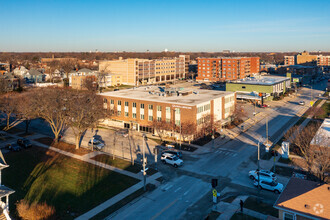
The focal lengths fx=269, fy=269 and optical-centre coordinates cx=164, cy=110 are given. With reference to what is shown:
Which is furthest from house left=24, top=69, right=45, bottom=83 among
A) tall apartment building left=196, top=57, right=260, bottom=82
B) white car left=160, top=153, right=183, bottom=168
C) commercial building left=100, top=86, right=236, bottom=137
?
white car left=160, top=153, right=183, bottom=168

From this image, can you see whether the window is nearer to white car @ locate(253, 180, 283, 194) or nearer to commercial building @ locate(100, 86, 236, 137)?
white car @ locate(253, 180, 283, 194)

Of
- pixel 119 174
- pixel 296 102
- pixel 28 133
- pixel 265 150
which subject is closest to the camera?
pixel 119 174

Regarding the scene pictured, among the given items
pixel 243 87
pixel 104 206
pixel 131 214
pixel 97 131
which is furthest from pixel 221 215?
pixel 243 87

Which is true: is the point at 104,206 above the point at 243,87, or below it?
below

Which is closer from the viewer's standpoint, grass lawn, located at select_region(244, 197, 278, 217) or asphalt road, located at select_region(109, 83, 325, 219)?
grass lawn, located at select_region(244, 197, 278, 217)

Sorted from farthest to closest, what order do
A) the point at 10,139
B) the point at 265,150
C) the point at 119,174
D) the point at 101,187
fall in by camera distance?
the point at 10,139, the point at 265,150, the point at 119,174, the point at 101,187

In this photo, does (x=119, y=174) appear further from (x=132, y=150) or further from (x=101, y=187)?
(x=132, y=150)

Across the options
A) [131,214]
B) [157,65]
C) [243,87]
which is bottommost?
[131,214]
